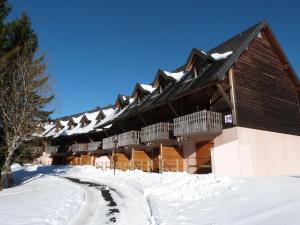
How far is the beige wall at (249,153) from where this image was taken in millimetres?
18969

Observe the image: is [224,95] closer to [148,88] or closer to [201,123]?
[201,123]

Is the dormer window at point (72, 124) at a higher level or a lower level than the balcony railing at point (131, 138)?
higher

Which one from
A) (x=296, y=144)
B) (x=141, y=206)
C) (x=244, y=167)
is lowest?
(x=141, y=206)

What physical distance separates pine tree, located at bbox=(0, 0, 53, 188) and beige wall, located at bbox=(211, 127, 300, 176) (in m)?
13.7

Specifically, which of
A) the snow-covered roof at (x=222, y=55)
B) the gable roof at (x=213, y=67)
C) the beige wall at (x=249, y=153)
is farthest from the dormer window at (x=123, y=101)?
the beige wall at (x=249, y=153)

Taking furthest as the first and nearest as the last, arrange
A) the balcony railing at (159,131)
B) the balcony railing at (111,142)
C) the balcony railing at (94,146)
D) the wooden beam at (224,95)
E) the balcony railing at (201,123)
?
the balcony railing at (94,146)
the balcony railing at (111,142)
the balcony railing at (159,131)
the wooden beam at (224,95)
the balcony railing at (201,123)

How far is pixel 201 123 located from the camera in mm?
19469

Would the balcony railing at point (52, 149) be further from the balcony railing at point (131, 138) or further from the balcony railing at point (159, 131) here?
the balcony railing at point (159, 131)

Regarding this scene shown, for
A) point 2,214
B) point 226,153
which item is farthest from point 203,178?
point 2,214

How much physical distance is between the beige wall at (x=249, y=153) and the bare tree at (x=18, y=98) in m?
13.6

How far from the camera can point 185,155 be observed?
2323 centimetres

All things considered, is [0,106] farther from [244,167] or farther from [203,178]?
[244,167]

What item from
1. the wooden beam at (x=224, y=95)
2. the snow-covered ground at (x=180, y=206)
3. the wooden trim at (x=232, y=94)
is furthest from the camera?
the wooden beam at (x=224, y=95)

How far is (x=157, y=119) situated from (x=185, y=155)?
17.7 ft
